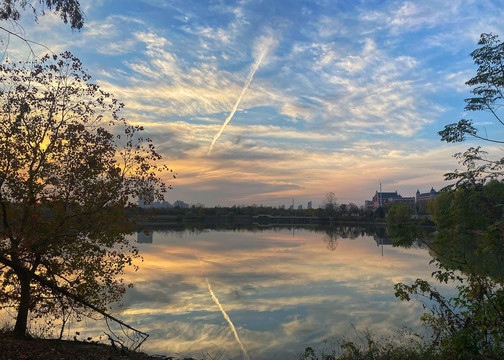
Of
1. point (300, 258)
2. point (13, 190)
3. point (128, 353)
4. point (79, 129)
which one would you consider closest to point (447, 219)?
point (128, 353)

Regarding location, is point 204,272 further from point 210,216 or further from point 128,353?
point 210,216

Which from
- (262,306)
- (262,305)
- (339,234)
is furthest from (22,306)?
(339,234)

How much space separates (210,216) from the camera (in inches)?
7702

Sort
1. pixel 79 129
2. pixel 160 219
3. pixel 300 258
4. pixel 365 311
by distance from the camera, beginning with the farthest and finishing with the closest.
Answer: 1. pixel 160 219
2. pixel 300 258
3. pixel 365 311
4. pixel 79 129

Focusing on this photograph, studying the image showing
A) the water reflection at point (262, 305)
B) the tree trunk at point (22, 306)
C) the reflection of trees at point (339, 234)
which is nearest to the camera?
the tree trunk at point (22, 306)

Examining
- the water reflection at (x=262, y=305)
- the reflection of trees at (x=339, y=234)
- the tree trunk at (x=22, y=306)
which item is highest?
the tree trunk at (x=22, y=306)

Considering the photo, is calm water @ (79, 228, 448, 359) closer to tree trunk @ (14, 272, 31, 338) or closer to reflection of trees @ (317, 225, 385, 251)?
tree trunk @ (14, 272, 31, 338)

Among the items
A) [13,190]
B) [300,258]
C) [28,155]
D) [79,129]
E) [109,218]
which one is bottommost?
[300,258]

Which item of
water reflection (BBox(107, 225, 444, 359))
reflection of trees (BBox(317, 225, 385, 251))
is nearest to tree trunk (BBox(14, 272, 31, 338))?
water reflection (BBox(107, 225, 444, 359))

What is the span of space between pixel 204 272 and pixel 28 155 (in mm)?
22779

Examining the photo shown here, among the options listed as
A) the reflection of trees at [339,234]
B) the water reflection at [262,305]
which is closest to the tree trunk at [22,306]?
the water reflection at [262,305]

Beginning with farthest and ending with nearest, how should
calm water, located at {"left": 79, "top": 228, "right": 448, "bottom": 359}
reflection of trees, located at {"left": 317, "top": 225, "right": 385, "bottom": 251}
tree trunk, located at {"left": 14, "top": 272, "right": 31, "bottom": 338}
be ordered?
reflection of trees, located at {"left": 317, "top": 225, "right": 385, "bottom": 251} < calm water, located at {"left": 79, "top": 228, "right": 448, "bottom": 359} < tree trunk, located at {"left": 14, "top": 272, "right": 31, "bottom": 338}

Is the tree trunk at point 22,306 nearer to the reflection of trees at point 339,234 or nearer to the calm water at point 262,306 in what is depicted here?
the calm water at point 262,306

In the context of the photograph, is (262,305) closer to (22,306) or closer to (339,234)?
(22,306)
